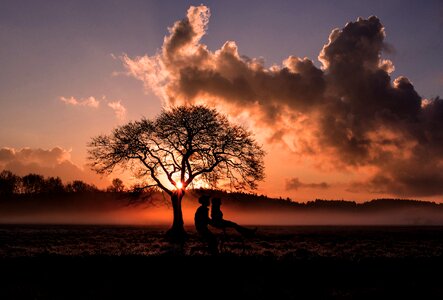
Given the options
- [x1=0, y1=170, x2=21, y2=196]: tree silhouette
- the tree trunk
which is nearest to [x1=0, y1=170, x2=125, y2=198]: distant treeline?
[x1=0, y1=170, x2=21, y2=196]: tree silhouette

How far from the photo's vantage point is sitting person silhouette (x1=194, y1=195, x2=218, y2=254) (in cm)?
1719

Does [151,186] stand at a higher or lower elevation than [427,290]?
higher

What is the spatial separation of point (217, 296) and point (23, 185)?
172 metres

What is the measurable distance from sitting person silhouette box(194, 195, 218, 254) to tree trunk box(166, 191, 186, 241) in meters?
19.3

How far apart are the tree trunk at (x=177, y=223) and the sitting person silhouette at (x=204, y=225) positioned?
19.3 m

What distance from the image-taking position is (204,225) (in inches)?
682

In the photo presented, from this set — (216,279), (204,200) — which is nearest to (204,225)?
(204,200)

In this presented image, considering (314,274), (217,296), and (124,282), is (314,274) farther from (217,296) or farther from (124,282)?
(124,282)

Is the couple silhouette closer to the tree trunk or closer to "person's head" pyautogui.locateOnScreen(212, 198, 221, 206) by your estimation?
"person's head" pyautogui.locateOnScreen(212, 198, 221, 206)

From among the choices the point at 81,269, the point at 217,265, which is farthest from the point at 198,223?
the point at 81,269

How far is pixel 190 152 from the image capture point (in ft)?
142

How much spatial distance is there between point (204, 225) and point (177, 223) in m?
23.2

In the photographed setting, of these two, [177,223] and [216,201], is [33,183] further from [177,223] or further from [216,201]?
[216,201]

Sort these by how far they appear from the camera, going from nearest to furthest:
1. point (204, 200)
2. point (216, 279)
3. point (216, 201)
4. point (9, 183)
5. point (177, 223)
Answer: point (216, 279), point (204, 200), point (216, 201), point (177, 223), point (9, 183)
